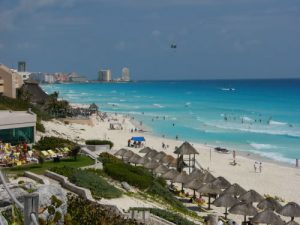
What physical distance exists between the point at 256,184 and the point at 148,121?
4008 cm

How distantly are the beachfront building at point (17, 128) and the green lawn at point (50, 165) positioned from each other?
4.21 metres

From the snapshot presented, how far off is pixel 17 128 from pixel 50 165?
6004mm

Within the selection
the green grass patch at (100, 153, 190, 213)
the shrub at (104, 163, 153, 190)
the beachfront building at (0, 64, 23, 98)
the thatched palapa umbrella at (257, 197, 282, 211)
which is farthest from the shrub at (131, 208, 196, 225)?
the beachfront building at (0, 64, 23, 98)

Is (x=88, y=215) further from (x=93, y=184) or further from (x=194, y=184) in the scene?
(x=194, y=184)

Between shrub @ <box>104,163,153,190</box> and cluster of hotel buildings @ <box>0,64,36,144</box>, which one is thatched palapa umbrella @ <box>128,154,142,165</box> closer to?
cluster of hotel buildings @ <box>0,64,36,144</box>

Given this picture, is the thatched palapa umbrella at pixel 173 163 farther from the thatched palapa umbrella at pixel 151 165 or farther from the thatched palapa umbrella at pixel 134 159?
the thatched palapa umbrella at pixel 151 165

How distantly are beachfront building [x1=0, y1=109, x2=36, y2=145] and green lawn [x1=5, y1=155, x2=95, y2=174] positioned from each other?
4.21 meters

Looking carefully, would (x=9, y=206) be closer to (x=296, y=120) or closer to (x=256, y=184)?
(x=256, y=184)

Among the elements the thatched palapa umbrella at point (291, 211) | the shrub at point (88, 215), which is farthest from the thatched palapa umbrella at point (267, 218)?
the shrub at point (88, 215)

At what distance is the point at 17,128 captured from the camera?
1019 inches

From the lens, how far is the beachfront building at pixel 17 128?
82.4 ft

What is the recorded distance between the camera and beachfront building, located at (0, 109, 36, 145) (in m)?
25.1

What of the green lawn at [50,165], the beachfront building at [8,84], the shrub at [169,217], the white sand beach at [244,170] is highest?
the beachfront building at [8,84]

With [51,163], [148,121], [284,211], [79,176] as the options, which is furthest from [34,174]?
[148,121]
